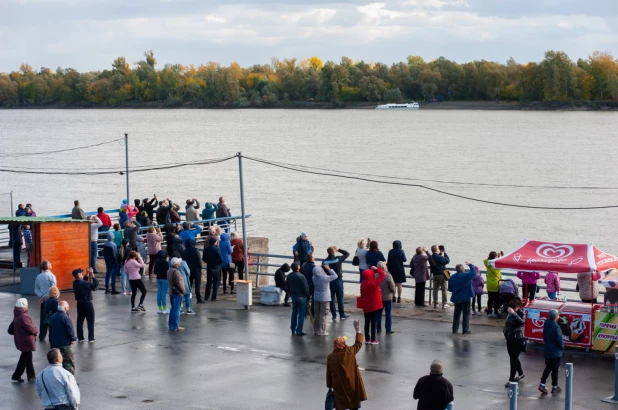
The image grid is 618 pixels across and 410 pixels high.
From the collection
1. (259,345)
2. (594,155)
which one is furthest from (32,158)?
(259,345)

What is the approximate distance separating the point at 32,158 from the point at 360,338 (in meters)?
101

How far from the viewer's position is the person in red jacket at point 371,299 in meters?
16.9

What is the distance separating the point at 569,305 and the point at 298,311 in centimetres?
517

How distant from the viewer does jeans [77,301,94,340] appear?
16.8 m

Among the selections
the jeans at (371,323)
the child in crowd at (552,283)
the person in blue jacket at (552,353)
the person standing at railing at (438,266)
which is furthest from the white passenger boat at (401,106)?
the person in blue jacket at (552,353)

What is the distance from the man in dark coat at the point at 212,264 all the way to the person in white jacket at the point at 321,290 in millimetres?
3928

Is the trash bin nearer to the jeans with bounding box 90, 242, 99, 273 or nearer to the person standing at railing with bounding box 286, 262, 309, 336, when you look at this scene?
the person standing at railing with bounding box 286, 262, 309, 336

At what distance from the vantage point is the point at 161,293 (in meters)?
19.7

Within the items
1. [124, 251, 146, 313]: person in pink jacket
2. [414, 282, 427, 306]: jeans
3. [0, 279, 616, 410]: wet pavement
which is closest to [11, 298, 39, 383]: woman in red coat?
[0, 279, 616, 410]: wet pavement

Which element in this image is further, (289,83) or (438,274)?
(289,83)

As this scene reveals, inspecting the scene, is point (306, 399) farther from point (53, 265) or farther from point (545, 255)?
point (53, 265)

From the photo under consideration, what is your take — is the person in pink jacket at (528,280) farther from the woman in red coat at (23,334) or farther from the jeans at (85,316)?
Answer: the woman in red coat at (23,334)

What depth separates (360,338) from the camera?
12.0 meters

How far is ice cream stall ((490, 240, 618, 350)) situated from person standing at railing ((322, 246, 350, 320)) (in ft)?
10.1
